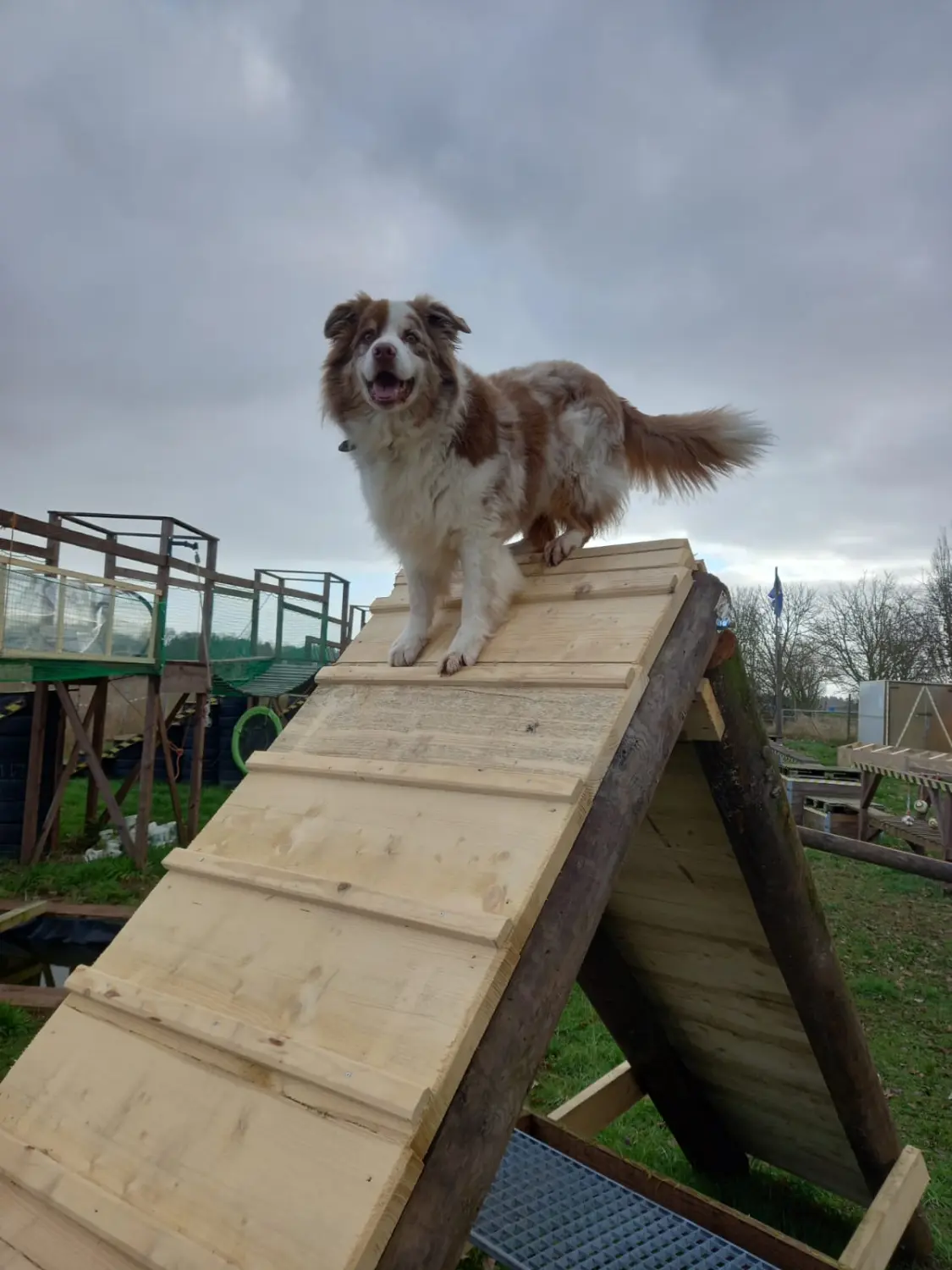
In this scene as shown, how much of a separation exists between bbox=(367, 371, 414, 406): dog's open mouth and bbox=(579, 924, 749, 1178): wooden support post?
1832mm

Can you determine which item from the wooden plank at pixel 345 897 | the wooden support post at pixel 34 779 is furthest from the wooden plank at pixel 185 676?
the wooden plank at pixel 345 897

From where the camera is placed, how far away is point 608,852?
149 cm

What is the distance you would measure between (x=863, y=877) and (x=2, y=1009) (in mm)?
7680

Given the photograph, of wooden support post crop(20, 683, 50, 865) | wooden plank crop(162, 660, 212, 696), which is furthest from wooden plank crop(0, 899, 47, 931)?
wooden plank crop(162, 660, 212, 696)

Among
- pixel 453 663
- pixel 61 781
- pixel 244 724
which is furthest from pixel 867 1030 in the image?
pixel 244 724

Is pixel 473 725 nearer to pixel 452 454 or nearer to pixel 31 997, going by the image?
pixel 452 454

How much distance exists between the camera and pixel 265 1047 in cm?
131

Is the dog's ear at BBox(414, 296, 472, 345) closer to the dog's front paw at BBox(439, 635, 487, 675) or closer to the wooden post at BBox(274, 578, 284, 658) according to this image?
the dog's front paw at BBox(439, 635, 487, 675)

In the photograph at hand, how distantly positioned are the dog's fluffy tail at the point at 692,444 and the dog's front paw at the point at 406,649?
1.24 metres

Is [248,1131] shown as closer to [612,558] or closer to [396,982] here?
[396,982]

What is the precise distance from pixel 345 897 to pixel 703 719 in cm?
97

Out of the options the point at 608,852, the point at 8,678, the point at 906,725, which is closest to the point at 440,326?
the point at 608,852

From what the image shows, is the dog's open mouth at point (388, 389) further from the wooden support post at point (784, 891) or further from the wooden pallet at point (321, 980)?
the wooden support post at point (784, 891)

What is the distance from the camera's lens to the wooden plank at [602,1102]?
299cm
